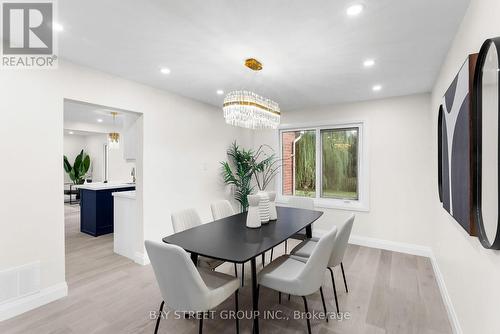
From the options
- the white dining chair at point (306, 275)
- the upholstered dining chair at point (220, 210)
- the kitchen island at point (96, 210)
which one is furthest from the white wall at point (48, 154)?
the white dining chair at point (306, 275)

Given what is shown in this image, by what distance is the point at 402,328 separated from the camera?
6.50 ft

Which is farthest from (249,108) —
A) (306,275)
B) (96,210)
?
(96,210)

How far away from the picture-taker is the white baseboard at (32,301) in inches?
81.7

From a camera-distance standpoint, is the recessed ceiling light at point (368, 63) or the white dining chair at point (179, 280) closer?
the white dining chair at point (179, 280)

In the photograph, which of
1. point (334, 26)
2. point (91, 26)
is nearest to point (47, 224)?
point (91, 26)

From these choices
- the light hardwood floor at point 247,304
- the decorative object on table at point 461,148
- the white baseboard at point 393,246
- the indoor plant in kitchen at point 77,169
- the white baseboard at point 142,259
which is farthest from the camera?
the indoor plant in kitchen at point 77,169

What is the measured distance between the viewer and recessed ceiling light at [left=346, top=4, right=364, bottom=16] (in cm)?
160

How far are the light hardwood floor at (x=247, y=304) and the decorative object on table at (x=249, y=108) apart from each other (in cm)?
182

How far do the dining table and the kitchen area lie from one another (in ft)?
4.87

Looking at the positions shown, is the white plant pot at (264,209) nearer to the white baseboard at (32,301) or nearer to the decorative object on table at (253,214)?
the decorative object on table at (253,214)

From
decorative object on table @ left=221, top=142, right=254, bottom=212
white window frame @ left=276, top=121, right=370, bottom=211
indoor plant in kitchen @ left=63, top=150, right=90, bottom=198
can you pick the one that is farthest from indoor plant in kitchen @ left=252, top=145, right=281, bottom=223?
indoor plant in kitchen @ left=63, top=150, right=90, bottom=198

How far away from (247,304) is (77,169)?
26.3 ft

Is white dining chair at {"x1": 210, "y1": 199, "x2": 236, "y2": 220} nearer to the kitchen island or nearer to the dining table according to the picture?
the dining table

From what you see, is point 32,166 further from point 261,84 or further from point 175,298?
point 261,84
